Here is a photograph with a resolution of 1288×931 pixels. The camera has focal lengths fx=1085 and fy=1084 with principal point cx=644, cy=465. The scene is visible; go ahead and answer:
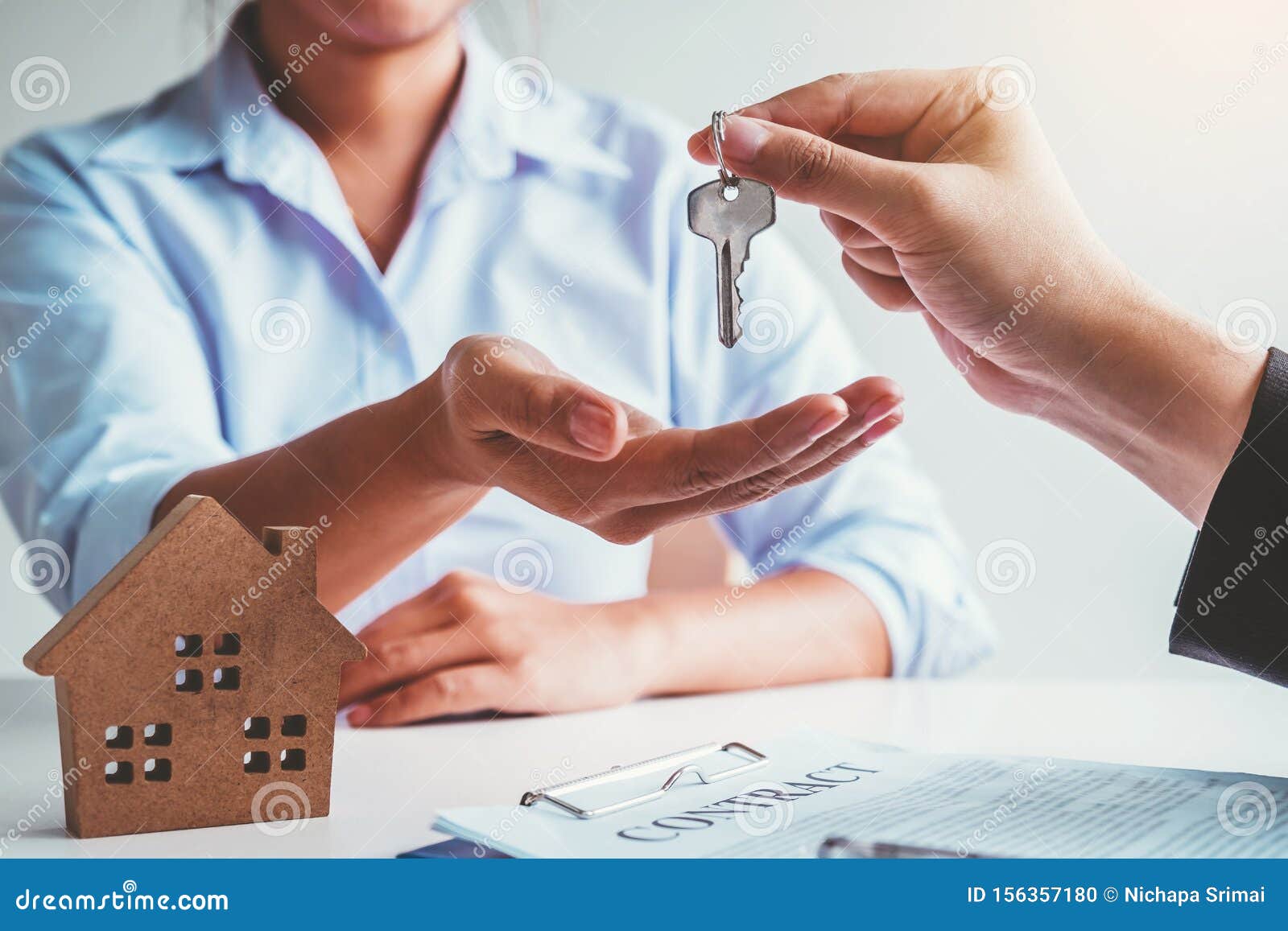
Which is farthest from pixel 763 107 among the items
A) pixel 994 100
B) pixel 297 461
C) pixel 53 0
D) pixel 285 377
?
pixel 53 0

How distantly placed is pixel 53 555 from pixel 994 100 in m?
1.28

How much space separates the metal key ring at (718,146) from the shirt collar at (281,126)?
0.78m

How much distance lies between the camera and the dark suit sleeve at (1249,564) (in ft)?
2.95

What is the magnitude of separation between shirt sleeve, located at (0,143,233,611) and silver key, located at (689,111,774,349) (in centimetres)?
74

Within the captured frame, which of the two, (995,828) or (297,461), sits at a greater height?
(297,461)

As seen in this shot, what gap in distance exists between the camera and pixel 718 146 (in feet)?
3.15

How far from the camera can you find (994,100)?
1.08m

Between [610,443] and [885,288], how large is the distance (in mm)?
587

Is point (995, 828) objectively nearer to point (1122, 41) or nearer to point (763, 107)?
point (763, 107)

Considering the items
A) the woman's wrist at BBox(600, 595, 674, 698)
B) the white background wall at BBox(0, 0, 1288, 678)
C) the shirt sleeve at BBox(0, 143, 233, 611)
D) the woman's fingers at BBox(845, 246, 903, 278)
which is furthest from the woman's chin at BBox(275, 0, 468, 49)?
the woman's wrist at BBox(600, 595, 674, 698)

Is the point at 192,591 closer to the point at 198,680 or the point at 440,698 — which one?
the point at 198,680

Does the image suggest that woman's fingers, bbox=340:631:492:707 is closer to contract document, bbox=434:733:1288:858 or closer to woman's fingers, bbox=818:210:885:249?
contract document, bbox=434:733:1288:858

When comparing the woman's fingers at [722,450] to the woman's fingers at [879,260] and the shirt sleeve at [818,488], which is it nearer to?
the woman's fingers at [879,260]

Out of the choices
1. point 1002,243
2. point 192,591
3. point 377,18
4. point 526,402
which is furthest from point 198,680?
point 377,18
